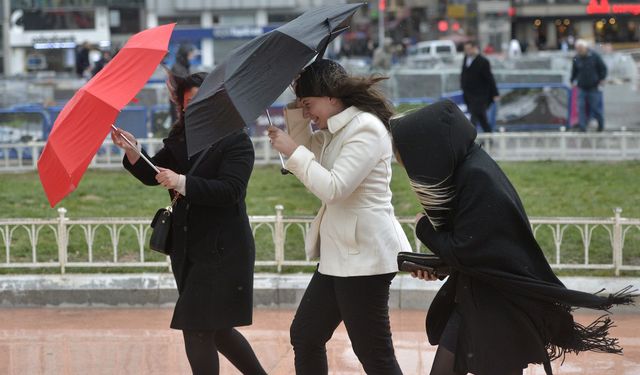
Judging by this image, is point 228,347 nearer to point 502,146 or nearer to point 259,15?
point 502,146

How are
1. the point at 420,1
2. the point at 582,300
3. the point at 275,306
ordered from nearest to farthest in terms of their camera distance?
the point at 582,300
the point at 275,306
the point at 420,1

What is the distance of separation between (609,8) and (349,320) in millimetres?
66777

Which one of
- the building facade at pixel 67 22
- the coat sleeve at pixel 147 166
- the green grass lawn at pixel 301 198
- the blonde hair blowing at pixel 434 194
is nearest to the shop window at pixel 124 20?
the building facade at pixel 67 22

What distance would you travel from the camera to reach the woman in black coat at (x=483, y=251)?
407 cm

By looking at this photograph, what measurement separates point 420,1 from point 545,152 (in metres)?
56.1

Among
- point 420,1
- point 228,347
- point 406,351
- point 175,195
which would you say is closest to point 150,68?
point 175,195

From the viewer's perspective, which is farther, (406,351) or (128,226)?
(128,226)

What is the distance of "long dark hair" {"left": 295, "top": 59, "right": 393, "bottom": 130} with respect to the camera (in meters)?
4.68

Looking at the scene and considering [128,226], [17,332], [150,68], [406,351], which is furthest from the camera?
[128,226]

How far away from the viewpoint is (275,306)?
25.8ft

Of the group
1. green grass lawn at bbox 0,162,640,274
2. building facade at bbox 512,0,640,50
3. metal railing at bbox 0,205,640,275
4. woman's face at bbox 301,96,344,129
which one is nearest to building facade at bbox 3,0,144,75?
building facade at bbox 512,0,640,50

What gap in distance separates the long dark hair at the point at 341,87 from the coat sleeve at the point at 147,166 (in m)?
0.88

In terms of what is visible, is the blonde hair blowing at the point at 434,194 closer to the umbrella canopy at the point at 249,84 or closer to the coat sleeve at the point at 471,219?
the coat sleeve at the point at 471,219

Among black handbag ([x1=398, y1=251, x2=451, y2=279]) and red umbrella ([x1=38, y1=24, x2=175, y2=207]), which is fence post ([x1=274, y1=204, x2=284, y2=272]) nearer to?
red umbrella ([x1=38, y1=24, x2=175, y2=207])
